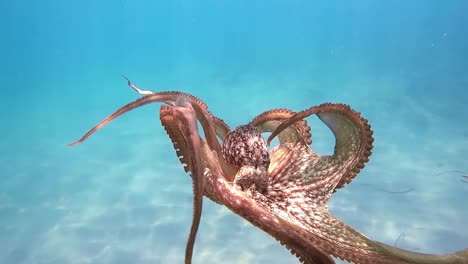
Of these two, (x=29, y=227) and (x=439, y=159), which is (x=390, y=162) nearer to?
(x=439, y=159)

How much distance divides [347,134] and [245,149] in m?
0.69

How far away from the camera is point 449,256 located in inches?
70.8

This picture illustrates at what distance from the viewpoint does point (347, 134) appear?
2.72 meters

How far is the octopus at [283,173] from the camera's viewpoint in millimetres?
1817

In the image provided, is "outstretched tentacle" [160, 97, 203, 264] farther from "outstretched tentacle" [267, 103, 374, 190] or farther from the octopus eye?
"outstretched tentacle" [267, 103, 374, 190]

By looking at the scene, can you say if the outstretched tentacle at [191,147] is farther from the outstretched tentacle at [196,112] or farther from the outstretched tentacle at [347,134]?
the outstretched tentacle at [347,134]

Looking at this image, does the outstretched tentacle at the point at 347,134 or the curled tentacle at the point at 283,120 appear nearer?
the outstretched tentacle at the point at 347,134

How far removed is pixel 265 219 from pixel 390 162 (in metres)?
11.7

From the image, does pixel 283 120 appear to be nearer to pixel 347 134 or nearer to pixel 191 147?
pixel 347 134

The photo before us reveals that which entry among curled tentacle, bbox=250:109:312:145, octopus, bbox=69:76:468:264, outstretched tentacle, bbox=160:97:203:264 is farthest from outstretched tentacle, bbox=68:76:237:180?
curled tentacle, bbox=250:109:312:145

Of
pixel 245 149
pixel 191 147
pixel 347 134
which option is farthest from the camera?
pixel 347 134

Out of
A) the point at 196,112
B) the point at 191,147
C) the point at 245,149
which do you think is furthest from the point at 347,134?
the point at 191,147

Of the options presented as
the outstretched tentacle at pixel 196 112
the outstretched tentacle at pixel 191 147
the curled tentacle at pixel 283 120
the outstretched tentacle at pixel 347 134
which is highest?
the curled tentacle at pixel 283 120

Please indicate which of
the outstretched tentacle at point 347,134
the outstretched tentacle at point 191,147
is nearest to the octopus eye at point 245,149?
the outstretched tentacle at point 347,134
